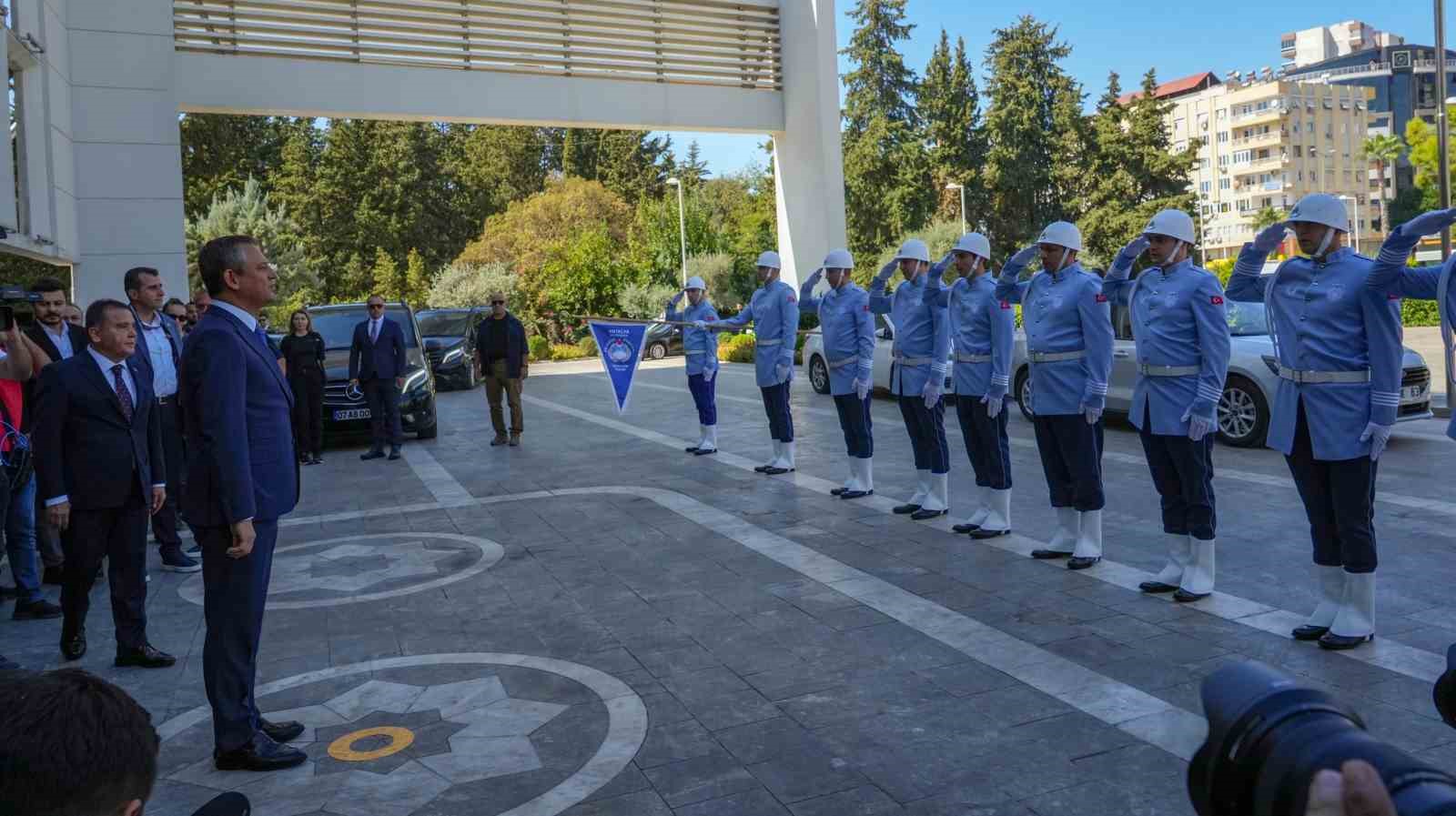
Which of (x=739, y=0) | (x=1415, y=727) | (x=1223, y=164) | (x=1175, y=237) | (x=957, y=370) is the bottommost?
(x=1415, y=727)

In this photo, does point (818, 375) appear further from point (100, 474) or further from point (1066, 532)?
point (100, 474)

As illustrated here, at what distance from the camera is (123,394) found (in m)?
5.67

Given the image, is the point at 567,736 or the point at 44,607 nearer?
the point at 567,736

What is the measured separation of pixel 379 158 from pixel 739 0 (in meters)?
46.0

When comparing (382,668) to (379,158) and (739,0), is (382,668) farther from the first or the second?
(379,158)

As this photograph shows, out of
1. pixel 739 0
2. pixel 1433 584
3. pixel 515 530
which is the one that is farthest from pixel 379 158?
pixel 1433 584

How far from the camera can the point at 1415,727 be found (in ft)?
13.5

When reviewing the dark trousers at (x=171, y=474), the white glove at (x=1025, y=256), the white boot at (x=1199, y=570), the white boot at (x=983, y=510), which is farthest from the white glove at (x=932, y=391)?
the dark trousers at (x=171, y=474)

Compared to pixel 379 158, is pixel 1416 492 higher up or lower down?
lower down

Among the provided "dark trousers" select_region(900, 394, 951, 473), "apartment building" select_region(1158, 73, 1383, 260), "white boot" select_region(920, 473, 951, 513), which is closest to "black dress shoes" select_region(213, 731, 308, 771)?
"white boot" select_region(920, 473, 951, 513)

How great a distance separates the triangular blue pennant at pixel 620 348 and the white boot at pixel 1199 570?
8.89 m

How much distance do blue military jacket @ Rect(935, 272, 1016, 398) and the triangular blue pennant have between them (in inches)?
251

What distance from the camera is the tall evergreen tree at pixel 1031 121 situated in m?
59.4

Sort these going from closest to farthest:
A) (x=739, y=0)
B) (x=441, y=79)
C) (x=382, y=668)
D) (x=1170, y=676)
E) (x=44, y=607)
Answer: (x=1170, y=676) → (x=382, y=668) → (x=44, y=607) → (x=441, y=79) → (x=739, y=0)
